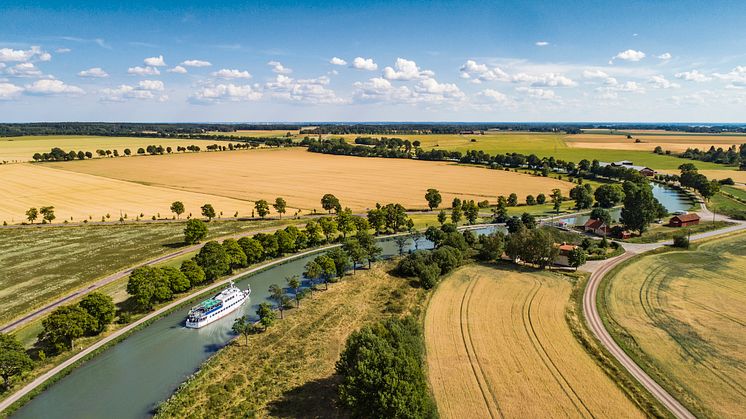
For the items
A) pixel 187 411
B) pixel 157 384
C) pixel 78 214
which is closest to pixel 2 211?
pixel 78 214

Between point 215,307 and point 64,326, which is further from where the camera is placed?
point 215,307

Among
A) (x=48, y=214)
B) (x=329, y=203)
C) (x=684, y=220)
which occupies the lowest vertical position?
(x=684, y=220)

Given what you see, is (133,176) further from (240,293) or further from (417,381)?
(417,381)

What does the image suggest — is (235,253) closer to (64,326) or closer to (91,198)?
(64,326)

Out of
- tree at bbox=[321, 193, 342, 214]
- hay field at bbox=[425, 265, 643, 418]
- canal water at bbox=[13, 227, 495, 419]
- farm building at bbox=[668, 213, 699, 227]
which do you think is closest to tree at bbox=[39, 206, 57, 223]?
tree at bbox=[321, 193, 342, 214]

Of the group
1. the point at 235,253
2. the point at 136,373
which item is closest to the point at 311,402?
the point at 136,373

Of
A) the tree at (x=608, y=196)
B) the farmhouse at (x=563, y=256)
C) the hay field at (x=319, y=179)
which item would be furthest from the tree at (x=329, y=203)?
the tree at (x=608, y=196)
